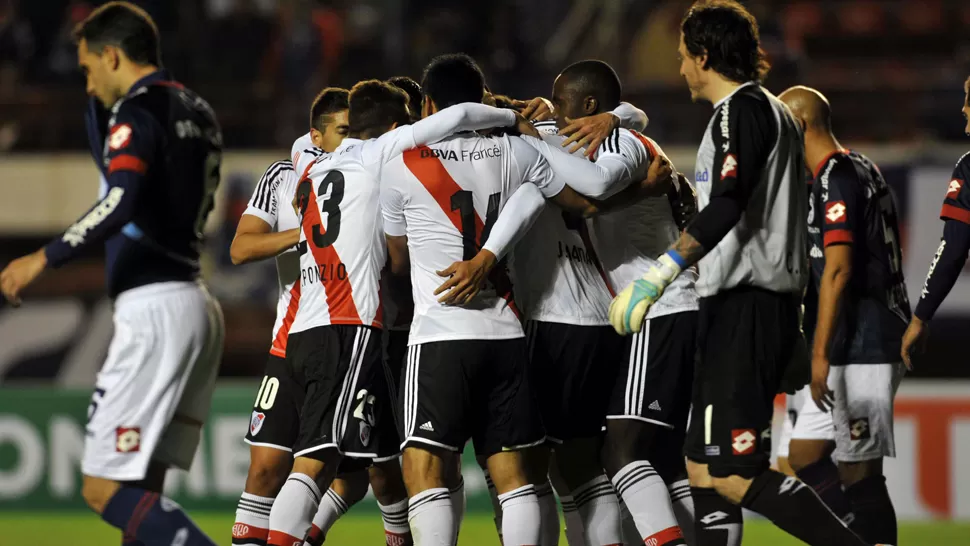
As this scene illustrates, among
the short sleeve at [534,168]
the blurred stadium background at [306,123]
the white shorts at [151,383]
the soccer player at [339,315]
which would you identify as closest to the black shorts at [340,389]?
the soccer player at [339,315]

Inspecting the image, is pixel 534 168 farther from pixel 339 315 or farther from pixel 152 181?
pixel 152 181

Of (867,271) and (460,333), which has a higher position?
(867,271)

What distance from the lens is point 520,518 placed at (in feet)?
14.8

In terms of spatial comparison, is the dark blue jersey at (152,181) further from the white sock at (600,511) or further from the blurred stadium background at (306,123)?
the blurred stadium background at (306,123)

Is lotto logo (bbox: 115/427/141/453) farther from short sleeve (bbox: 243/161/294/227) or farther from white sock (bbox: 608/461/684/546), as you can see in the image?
white sock (bbox: 608/461/684/546)

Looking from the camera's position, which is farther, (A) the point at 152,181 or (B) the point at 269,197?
(B) the point at 269,197

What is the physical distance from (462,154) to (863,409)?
242cm

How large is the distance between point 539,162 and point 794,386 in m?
1.34

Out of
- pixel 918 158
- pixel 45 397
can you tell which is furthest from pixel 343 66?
pixel 918 158

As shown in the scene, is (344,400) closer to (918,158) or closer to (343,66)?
(918,158)

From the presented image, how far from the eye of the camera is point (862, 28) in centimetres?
1412

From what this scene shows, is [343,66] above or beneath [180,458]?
above

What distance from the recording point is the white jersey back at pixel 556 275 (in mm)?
4988

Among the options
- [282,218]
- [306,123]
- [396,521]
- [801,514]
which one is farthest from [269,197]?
[306,123]
